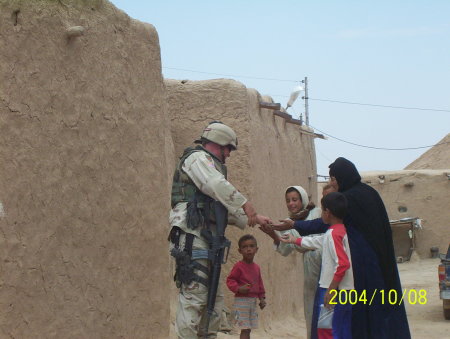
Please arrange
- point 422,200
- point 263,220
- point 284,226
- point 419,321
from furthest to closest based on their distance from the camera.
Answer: point 422,200 < point 419,321 < point 284,226 < point 263,220

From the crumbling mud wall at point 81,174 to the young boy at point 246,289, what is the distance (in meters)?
0.62

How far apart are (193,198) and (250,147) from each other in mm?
3204

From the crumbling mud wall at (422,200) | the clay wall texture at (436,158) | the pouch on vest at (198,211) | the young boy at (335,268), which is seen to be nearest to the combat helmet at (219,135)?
the pouch on vest at (198,211)

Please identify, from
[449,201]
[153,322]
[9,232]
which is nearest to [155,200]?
[153,322]

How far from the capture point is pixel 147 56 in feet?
19.9

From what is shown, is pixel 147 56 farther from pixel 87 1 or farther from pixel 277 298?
pixel 277 298

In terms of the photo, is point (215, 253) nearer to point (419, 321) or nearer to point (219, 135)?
point (219, 135)

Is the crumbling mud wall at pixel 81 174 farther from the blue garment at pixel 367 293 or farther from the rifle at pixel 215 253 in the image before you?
the blue garment at pixel 367 293

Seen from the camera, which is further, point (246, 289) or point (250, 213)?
point (246, 289)

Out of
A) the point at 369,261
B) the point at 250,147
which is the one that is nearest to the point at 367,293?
the point at 369,261

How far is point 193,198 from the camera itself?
4.99m

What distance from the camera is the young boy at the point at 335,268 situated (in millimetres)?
4613

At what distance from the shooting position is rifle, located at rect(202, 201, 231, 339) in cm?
491
